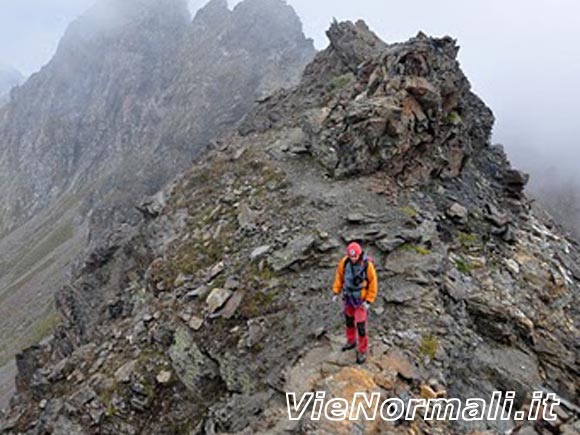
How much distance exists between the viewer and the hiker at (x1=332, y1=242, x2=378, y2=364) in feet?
56.3

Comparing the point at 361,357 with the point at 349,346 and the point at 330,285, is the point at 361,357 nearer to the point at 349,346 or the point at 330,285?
the point at 349,346

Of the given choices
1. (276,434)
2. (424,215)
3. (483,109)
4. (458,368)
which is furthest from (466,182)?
(276,434)

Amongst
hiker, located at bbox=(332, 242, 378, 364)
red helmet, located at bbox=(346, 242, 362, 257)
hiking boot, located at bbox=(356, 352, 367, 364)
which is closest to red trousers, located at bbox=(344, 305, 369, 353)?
hiker, located at bbox=(332, 242, 378, 364)

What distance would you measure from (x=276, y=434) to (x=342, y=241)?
10713 mm

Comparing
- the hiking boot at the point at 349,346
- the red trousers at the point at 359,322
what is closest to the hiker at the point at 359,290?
the red trousers at the point at 359,322

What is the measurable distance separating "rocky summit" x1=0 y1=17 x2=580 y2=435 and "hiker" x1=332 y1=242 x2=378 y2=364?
2.52 ft

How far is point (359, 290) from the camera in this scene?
56.6ft

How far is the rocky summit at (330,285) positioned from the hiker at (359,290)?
77cm

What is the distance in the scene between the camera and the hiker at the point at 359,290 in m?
17.2

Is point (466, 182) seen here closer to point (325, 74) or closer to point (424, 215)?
point (424, 215)

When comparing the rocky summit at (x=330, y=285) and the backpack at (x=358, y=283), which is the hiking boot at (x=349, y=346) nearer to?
the rocky summit at (x=330, y=285)

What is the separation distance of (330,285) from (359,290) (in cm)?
498

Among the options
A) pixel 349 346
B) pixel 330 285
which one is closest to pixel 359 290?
pixel 349 346

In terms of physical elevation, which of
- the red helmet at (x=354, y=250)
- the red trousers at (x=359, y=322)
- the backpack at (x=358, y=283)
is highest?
the red helmet at (x=354, y=250)
